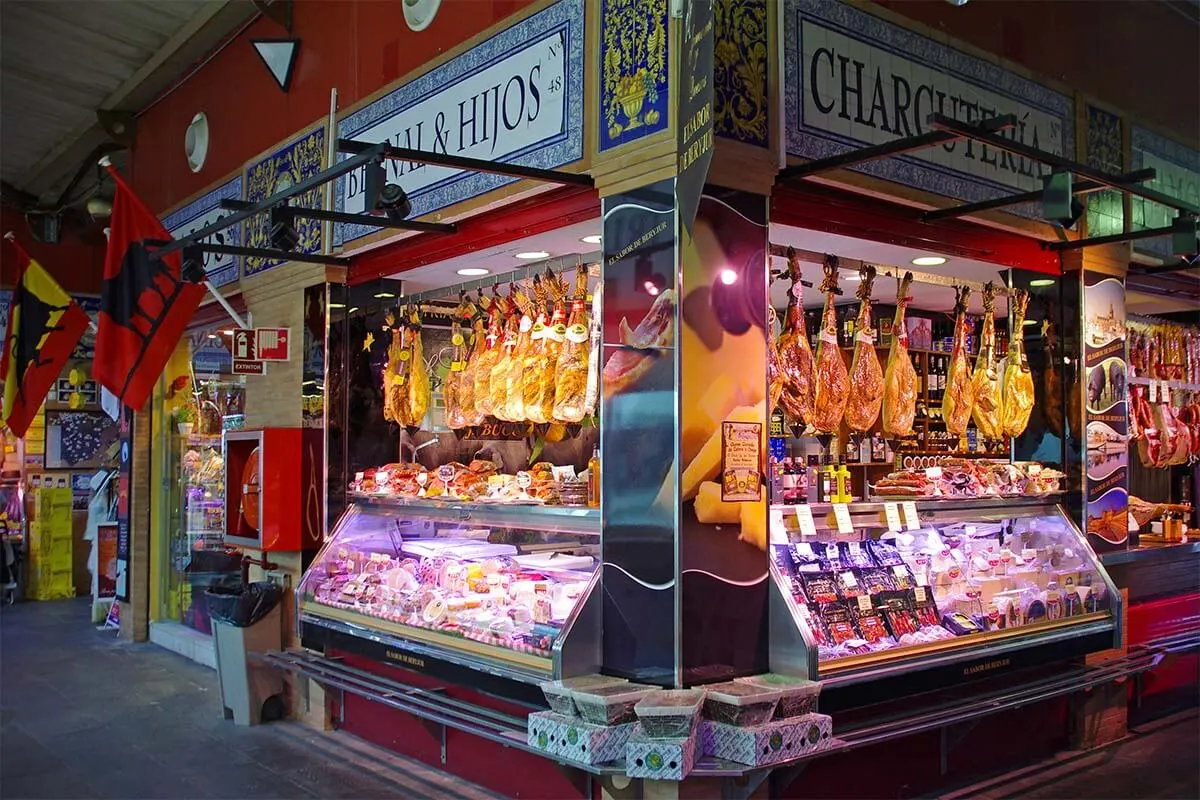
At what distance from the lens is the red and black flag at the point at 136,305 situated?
682 centimetres

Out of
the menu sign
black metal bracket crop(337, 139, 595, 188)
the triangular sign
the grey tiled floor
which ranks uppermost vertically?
the triangular sign

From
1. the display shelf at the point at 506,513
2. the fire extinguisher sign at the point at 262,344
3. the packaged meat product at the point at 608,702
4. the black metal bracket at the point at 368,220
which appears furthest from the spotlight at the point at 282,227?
the packaged meat product at the point at 608,702

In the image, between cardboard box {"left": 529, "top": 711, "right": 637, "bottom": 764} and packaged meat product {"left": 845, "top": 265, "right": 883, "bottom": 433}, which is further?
packaged meat product {"left": 845, "top": 265, "right": 883, "bottom": 433}

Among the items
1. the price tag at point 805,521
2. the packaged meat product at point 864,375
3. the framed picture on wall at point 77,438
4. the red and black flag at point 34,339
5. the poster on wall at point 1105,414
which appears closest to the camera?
the price tag at point 805,521

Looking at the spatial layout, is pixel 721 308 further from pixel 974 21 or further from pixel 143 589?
pixel 143 589

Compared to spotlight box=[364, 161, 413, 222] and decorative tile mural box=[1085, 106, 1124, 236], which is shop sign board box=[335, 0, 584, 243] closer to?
spotlight box=[364, 161, 413, 222]

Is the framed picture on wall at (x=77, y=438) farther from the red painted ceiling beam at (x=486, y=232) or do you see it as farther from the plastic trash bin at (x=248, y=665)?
the red painted ceiling beam at (x=486, y=232)

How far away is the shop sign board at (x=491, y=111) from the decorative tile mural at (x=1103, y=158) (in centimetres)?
371

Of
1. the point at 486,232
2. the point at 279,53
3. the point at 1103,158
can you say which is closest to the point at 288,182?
the point at 279,53

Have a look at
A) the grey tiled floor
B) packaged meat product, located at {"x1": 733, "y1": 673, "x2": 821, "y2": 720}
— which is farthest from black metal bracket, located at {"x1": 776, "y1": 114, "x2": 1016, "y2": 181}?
the grey tiled floor

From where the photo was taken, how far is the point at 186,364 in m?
10.0

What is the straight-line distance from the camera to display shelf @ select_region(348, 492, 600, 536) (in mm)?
4715

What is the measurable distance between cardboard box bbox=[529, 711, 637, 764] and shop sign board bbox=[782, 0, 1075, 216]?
2.79 metres

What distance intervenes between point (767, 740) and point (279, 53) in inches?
244
